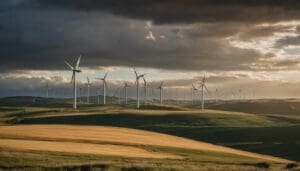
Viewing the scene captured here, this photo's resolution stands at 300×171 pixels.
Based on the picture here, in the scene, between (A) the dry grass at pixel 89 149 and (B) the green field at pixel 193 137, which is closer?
(B) the green field at pixel 193 137

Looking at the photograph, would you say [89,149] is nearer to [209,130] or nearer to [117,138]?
[117,138]

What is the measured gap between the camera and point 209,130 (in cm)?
14612

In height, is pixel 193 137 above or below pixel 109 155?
below

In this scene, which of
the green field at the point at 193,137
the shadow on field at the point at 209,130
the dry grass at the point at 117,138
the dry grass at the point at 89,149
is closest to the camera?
the green field at the point at 193,137

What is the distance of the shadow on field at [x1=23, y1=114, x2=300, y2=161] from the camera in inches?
4646

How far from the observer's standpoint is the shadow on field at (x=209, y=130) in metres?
118

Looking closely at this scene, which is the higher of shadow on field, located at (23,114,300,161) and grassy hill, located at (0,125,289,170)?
grassy hill, located at (0,125,289,170)

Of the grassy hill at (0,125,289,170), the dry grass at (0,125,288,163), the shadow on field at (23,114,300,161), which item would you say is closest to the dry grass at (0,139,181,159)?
the grassy hill at (0,125,289,170)

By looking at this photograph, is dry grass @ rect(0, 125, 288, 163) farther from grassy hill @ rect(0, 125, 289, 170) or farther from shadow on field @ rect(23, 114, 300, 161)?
shadow on field @ rect(23, 114, 300, 161)

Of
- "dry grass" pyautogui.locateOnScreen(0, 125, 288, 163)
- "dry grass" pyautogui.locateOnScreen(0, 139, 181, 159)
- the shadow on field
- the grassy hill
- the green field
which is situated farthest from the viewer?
the shadow on field

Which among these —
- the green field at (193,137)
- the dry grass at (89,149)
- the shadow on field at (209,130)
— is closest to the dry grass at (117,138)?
the green field at (193,137)

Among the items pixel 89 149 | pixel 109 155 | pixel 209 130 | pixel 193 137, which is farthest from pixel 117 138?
pixel 209 130

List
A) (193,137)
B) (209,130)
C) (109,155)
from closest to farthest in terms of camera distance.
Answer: (109,155) → (193,137) → (209,130)

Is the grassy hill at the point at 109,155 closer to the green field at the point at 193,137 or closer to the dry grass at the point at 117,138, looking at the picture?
the green field at the point at 193,137
